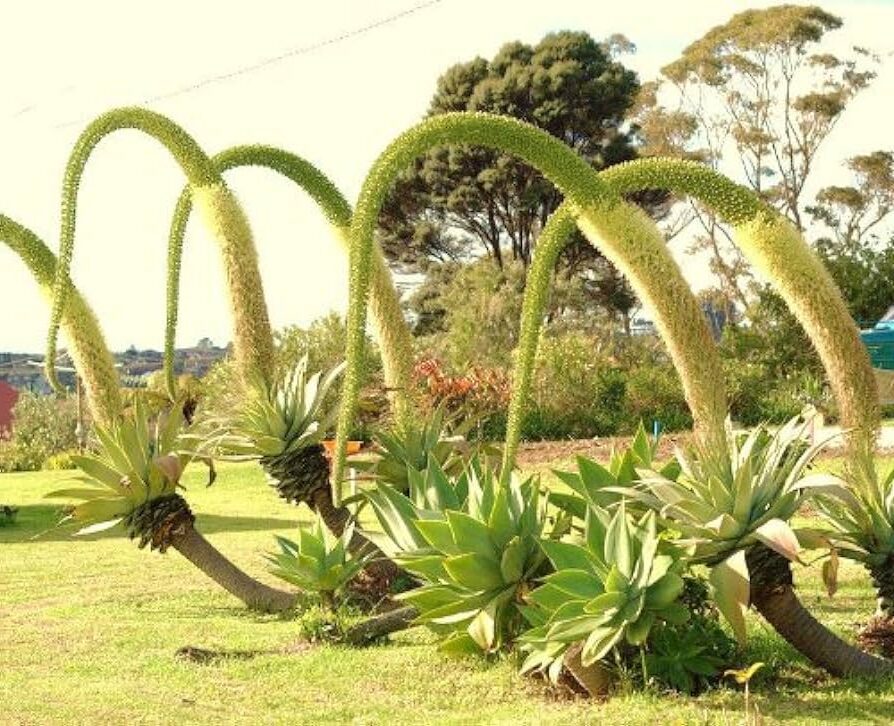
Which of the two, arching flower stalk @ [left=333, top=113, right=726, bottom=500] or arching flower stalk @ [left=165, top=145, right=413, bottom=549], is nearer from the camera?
→ arching flower stalk @ [left=333, top=113, right=726, bottom=500]

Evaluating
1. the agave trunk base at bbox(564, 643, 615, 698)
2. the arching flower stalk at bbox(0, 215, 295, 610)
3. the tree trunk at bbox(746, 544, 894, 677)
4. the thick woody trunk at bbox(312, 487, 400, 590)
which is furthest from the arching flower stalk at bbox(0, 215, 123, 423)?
the tree trunk at bbox(746, 544, 894, 677)

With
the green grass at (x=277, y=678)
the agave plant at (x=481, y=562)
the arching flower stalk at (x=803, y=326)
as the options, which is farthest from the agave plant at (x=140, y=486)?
the arching flower stalk at (x=803, y=326)

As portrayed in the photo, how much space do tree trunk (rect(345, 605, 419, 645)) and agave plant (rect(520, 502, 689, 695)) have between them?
1690mm

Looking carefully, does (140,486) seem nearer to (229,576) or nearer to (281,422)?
(229,576)

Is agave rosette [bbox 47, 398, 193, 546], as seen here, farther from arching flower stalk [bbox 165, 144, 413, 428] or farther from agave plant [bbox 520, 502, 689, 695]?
agave plant [bbox 520, 502, 689, 695]

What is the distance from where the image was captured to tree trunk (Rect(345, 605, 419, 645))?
7539mm

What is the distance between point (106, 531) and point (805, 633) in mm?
10925

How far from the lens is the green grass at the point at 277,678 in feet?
19.0

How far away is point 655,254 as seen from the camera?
5.72m

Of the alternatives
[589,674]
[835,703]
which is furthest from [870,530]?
[589,674]

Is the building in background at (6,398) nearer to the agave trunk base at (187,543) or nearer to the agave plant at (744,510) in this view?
the agave trunk base at (187,543)

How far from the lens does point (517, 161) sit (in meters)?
45.2

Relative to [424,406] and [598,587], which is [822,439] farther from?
[424,406]

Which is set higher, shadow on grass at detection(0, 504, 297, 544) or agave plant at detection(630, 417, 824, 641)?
agave plant at detection(630, 417, 824, 641)
